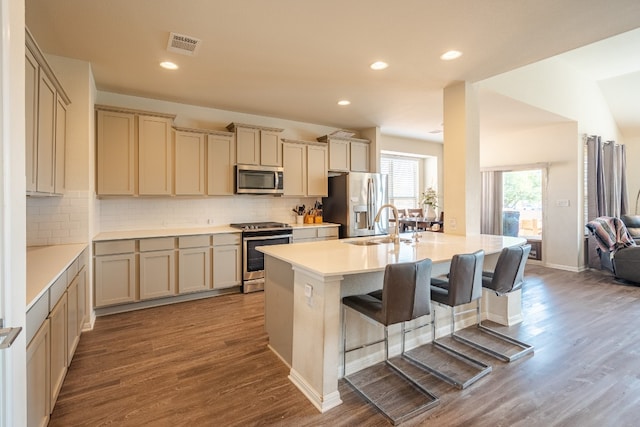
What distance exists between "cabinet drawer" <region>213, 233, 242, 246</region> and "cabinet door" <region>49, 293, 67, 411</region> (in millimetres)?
2090

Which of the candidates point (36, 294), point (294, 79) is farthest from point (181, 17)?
point (36, 294)

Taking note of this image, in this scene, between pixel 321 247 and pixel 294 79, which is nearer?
pixel 321 247

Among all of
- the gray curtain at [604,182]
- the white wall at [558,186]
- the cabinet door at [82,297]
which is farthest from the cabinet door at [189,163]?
the gray curtain at [604,182]

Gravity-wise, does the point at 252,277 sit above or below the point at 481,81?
below

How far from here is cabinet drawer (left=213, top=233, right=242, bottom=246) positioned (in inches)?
168

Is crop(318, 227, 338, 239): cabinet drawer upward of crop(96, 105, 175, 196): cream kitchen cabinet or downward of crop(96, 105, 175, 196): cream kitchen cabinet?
downward

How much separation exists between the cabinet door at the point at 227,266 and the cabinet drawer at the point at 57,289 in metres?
2.03

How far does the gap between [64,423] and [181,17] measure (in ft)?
9.35

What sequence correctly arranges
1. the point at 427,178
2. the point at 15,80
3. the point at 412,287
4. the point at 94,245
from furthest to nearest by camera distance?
the point at 427,178 < the point at 94,245 < the point at 412,287 < the point at 15,80

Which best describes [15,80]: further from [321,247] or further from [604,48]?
[604,48]

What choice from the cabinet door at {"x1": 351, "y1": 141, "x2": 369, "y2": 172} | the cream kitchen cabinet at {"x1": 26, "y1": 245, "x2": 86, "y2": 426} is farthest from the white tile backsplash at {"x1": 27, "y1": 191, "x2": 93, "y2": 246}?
the cabinet door at {"x1": 351, "y1": 141, "x2": 369, "y2": 172}

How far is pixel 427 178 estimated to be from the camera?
8.20 metres

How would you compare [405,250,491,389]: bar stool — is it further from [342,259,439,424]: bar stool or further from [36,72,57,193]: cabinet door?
[36,72,57,193]: cabinet door

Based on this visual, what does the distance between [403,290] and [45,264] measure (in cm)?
249
